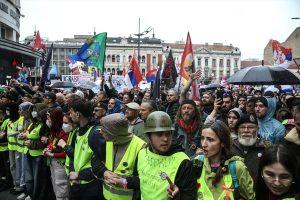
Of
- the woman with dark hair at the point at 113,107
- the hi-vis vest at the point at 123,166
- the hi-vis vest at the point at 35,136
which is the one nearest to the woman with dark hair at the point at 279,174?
the hi-vis vest at the point at 123,166

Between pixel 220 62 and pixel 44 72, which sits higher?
pixel 220 62

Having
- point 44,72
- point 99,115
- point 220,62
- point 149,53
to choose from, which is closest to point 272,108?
point 99,115

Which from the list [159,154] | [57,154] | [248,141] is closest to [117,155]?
[159,154]

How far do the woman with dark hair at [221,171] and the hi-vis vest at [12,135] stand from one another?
15.6ft

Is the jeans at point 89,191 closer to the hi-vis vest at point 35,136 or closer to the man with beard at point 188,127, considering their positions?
the man with beard at point 188,127

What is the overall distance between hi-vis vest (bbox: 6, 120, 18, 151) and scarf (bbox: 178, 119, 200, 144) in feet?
11.5

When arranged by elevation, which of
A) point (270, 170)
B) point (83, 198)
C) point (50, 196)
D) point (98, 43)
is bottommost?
point (50, 196)

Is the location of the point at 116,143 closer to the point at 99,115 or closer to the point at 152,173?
the point at 152,173

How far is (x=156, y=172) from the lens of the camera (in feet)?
9.21

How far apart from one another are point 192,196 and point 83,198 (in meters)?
1.59

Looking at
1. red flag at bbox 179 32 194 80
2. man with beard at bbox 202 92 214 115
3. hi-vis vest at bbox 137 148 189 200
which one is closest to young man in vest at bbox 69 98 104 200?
hi-vis vest at bbox 137 148 189 200

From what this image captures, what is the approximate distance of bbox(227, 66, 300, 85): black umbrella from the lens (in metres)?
6.20

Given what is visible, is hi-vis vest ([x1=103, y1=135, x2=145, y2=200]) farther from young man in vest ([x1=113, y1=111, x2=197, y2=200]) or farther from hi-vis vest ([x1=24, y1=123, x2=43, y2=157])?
hi-vis vest ([x1=24, y1=123, x2=43, y2=157])

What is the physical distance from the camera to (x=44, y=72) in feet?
33.8
